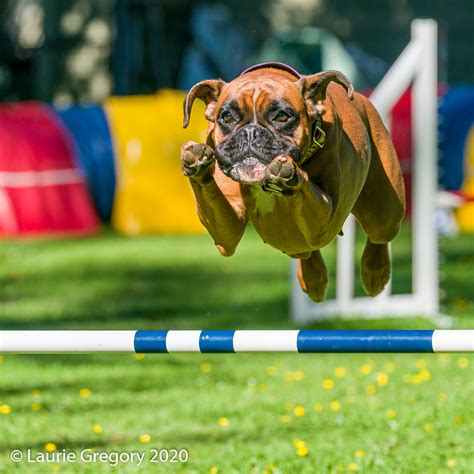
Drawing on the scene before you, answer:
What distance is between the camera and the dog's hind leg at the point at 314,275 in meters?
4.93

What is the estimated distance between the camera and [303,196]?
12.3 ft

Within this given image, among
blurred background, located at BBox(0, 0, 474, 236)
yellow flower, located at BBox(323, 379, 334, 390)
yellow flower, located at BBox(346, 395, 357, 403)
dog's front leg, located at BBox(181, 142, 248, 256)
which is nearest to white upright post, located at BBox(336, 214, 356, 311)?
yellow flower, located at BBox(323, 379, 334, 390)

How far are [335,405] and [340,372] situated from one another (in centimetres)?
97

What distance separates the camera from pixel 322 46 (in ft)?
58.6

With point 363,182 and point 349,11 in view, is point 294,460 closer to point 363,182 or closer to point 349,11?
point 363,182

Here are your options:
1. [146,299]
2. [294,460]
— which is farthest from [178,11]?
[294,460]

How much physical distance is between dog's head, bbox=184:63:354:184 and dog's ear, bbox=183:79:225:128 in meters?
0.05

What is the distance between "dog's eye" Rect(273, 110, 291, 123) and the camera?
365cm

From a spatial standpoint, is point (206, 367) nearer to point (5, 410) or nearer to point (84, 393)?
point (84, 393)

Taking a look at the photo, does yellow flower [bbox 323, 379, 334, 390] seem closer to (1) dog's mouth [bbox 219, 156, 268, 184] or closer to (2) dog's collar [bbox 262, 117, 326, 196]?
(2) dog's collar [bbox 262, 117, 326, 196]

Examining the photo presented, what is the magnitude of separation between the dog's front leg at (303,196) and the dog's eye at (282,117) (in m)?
0.15

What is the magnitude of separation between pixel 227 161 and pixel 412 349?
0.89 m

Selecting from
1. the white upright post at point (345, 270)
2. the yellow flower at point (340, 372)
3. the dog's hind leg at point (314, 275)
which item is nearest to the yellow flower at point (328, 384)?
the yellow flower at point (340, 372)

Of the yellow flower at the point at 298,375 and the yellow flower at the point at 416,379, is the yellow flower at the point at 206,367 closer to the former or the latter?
the yellow flower at the point at 298,375
